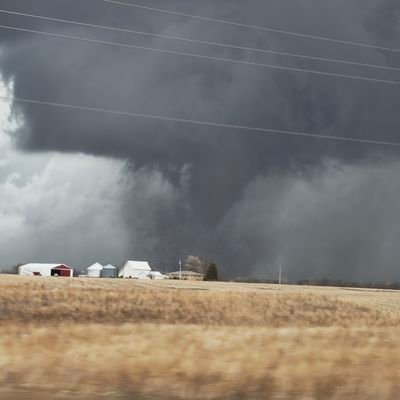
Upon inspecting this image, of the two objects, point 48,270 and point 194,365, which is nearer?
point 194,365

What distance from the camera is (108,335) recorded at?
20.5 m

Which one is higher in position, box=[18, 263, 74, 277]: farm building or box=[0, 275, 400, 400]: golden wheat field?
box=[18, 263, 74, 277]: farm building

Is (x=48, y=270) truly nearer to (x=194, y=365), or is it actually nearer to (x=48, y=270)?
(x=48, y=270)

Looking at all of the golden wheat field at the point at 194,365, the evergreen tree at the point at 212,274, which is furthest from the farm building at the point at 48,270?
the golden wheat field at the point at 194,365

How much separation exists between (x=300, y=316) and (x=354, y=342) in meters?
28.3

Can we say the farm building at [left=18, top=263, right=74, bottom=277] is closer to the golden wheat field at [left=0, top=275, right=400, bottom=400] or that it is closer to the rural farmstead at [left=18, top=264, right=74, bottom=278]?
the rural farmstead at [left=18, top=264, right=74, bottom=278]

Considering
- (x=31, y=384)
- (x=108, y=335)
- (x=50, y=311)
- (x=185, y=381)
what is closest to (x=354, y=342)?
(x=108, y=335)

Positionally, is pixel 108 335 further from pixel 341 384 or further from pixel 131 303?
pixel 131 303

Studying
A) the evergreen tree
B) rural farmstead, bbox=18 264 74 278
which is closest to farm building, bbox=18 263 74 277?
rural farmstead, bbox=18 264 74 278

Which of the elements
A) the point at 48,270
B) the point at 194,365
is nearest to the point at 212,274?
the point at 48,270

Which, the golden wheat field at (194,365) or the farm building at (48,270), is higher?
the farm building at (48,270)

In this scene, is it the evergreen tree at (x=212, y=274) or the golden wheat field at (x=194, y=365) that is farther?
the evergreen tree at (x=212, y=274)

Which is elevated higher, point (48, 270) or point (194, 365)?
point (48, 270)

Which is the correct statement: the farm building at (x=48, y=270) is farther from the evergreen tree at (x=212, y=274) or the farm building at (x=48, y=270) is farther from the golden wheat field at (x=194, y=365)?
the golden wheat field at (x=194, y=365)
